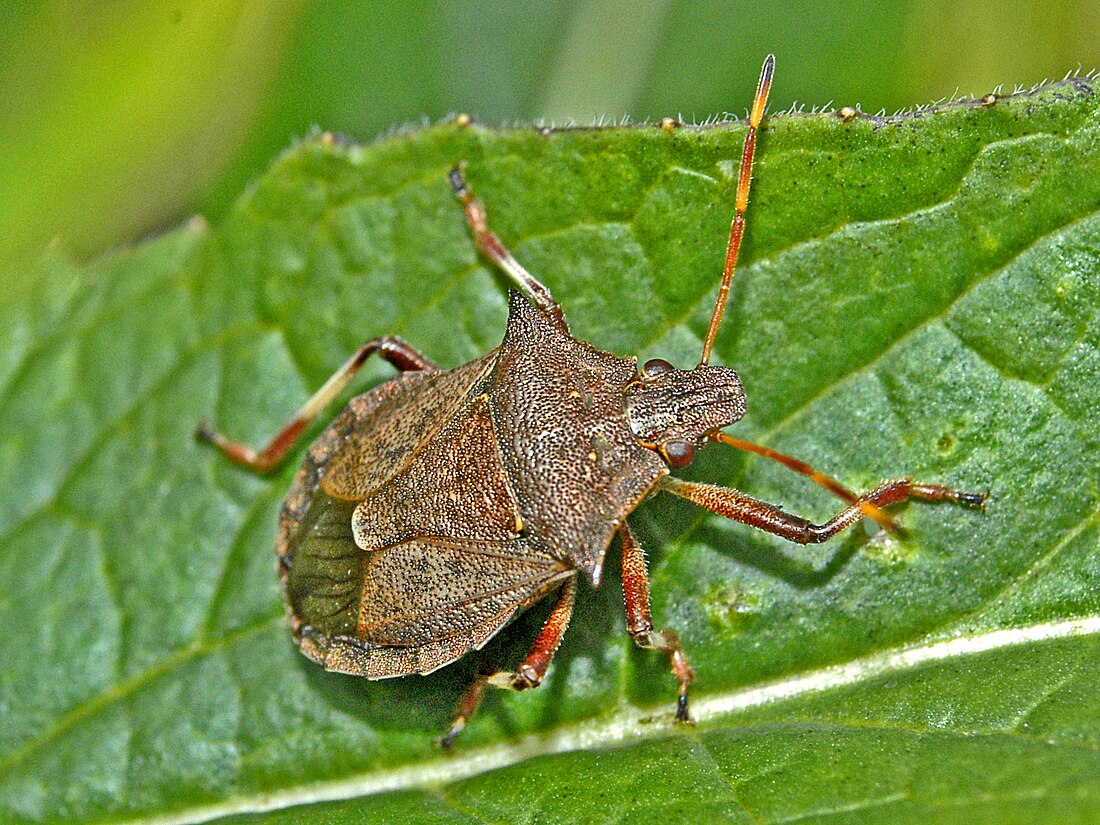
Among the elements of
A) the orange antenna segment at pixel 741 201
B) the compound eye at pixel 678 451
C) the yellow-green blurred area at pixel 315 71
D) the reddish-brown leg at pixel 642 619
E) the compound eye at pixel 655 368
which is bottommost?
the reddish-brown leg at pixel 642 619

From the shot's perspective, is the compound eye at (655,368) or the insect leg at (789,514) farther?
the compound eye at (655,368)

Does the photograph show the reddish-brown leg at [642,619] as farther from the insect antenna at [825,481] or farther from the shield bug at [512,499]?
the insect antenna at [825,481]

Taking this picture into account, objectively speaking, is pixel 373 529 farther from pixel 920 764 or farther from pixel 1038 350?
pixel 1038 350

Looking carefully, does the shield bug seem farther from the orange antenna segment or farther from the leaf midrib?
the leaf midrib

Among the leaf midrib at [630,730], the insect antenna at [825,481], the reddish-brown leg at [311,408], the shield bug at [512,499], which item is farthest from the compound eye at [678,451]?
the reddish-brown leg at [311,408]

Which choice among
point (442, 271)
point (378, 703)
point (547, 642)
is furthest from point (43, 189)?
point (547, 642)

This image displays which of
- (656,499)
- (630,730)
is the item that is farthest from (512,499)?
(630,730)
